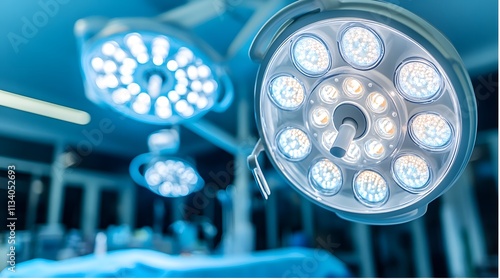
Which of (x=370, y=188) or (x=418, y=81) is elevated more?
(x=418, y=81)

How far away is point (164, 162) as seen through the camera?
226 cm

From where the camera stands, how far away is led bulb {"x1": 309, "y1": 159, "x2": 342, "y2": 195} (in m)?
0.62

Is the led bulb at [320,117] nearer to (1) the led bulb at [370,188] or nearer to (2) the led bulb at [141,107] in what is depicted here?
(1) the led bulb at [370,188]

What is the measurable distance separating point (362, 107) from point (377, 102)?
0.03 metres

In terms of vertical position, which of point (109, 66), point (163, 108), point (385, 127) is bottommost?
point (385, 127)

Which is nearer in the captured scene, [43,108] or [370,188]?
[370,188]

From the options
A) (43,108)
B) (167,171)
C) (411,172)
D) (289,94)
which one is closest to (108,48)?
(289,94)

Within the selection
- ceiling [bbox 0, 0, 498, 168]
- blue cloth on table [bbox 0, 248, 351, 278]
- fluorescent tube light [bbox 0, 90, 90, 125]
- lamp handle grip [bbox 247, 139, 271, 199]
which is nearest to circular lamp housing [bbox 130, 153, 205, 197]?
ceiling [bbox 0, 0, 498, 168]

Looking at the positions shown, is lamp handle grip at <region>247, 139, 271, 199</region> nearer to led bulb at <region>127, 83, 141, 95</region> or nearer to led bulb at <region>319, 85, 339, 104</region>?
led bulb at <region>319, 85, 339, 104</region>

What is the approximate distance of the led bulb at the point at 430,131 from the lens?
0.55 metres

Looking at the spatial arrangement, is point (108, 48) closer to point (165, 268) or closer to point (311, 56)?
point (311, 56)

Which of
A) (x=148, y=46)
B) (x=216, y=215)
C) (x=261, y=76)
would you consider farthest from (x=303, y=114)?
(x=216, y=215)

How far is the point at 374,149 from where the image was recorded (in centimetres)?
62

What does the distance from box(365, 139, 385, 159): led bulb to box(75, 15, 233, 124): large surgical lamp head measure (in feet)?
1.66
